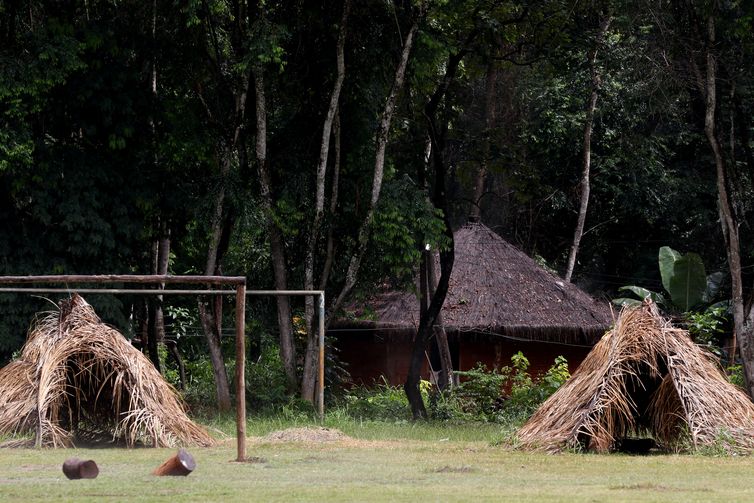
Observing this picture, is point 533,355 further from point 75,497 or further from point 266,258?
point 75,497

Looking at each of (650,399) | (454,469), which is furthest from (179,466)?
(650,399)

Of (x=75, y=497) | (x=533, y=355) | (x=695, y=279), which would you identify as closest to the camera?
(x=75, y=497)

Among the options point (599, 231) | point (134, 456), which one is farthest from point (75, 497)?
point (599, 231)

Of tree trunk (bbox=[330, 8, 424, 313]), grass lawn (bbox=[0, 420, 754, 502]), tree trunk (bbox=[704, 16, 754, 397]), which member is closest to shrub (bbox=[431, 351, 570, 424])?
tree trunk (bbox=[330, 8, 424, 313])

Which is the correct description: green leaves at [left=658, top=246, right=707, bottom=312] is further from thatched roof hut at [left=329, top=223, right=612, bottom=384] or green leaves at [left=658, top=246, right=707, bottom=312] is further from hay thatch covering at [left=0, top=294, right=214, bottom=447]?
hay thatch covering at [left=0, top=294, right=214, bottom=447]

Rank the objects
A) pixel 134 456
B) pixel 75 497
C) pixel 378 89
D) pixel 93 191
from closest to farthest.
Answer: pixel 75 497 < pixel 134 456 < pixel 93 191 < pixel 378 89

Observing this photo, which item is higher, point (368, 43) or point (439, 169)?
point (368, 43)

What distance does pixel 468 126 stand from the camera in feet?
86.3

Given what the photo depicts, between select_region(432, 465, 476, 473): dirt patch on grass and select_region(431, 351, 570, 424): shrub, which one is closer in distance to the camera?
select_region(432, 465, 476, 473): dirt patch on grass

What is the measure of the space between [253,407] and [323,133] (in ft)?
16.4

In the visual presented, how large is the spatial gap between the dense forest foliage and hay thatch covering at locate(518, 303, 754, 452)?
14.0 feet

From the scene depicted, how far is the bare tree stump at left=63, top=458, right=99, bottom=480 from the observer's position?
965cm

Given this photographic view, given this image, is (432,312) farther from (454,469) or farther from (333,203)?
(454,469)

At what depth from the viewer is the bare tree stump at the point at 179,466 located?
992 centimetres
